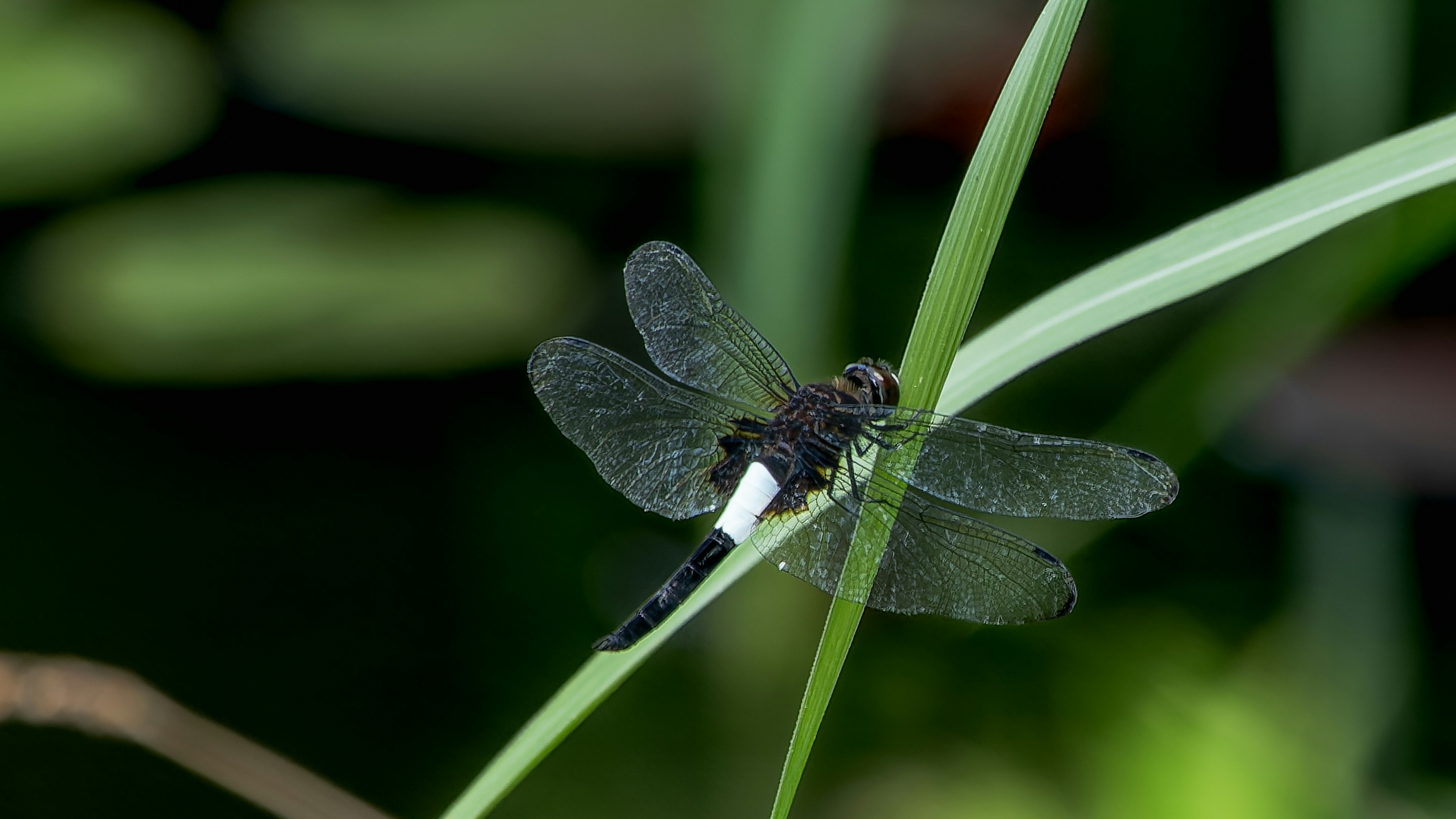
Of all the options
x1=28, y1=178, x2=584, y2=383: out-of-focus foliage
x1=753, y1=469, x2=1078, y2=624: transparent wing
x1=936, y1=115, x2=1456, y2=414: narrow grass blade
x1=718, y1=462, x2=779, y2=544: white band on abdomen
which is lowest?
x1=753, y1=469, x2=1078, y2=624: transparent wing

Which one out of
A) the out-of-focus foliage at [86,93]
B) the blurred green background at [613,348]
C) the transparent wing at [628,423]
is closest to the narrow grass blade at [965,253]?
the transparent wing at [628,423]

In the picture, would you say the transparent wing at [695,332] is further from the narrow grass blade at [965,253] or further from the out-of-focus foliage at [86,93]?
the out-of-focus foliage at [86,93]

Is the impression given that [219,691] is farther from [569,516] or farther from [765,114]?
[765,114]

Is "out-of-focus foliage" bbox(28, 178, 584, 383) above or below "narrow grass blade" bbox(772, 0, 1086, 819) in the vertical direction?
above

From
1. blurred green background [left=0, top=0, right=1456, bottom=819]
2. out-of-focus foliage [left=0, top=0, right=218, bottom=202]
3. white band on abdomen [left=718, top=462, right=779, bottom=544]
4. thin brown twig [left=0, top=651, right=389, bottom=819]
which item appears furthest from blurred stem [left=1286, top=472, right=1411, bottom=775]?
out-of-focus foliage [left=0, top=0, right=218, bottom=202]

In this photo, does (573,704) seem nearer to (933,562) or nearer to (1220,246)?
(933,562)

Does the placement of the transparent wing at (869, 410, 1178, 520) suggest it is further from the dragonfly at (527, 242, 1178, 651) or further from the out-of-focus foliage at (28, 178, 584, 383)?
the out-of-focus foliage at (28, 178, 584, 383)

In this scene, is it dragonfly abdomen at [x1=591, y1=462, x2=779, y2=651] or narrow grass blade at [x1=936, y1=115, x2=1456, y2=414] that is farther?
dragonfly abdomen at [x1=591, y1=462, x2=779, y2=651]
